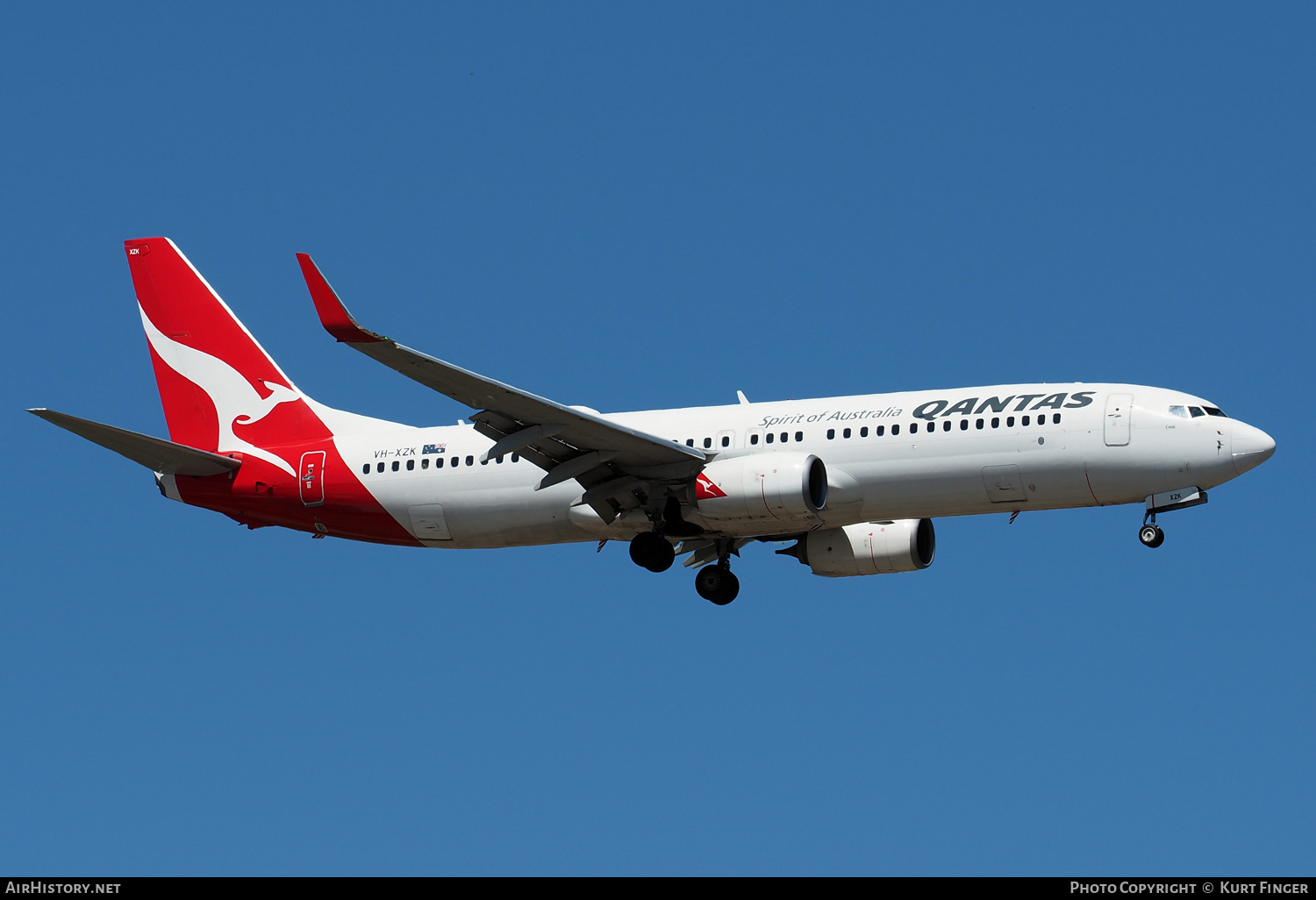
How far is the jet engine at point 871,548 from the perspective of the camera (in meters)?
44.2

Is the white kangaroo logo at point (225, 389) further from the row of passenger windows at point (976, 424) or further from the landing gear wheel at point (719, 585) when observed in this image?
the row of passenger windows at point (976, 424)

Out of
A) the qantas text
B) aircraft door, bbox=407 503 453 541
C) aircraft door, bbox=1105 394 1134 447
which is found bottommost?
aircraft door, bbox=407 503 453 541

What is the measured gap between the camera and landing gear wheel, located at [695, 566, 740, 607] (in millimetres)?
44781

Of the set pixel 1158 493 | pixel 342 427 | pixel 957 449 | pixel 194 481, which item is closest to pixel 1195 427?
pixel 1158 493

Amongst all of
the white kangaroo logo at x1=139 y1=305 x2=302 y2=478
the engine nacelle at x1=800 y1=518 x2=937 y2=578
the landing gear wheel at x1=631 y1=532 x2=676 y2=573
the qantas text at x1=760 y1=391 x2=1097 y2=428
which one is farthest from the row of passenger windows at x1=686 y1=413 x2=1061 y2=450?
the white kangaroo logo at x1=139 y1=305 x2=302 y2=478

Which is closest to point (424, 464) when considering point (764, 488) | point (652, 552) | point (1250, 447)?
point (652, 552)

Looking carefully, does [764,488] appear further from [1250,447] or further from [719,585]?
[1250,447]

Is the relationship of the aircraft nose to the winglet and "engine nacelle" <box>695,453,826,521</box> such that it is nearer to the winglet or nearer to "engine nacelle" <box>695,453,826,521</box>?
"engine nacelle" <box>695,453,826,521</box>

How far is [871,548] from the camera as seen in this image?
44344mm

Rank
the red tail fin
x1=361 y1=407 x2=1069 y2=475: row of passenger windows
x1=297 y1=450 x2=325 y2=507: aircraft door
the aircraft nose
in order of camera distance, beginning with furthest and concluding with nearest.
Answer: the red tail fin, x1=297 y1=450 x2=325 y2=507: aircraft door, x1=361 y1=407 x2=1069 y2=475: row of passenger windows, the aircraft nose

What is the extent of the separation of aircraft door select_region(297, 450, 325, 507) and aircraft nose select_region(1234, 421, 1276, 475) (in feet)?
69.7

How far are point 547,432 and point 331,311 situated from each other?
6196 millimetres

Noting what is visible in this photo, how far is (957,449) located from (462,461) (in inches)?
466
